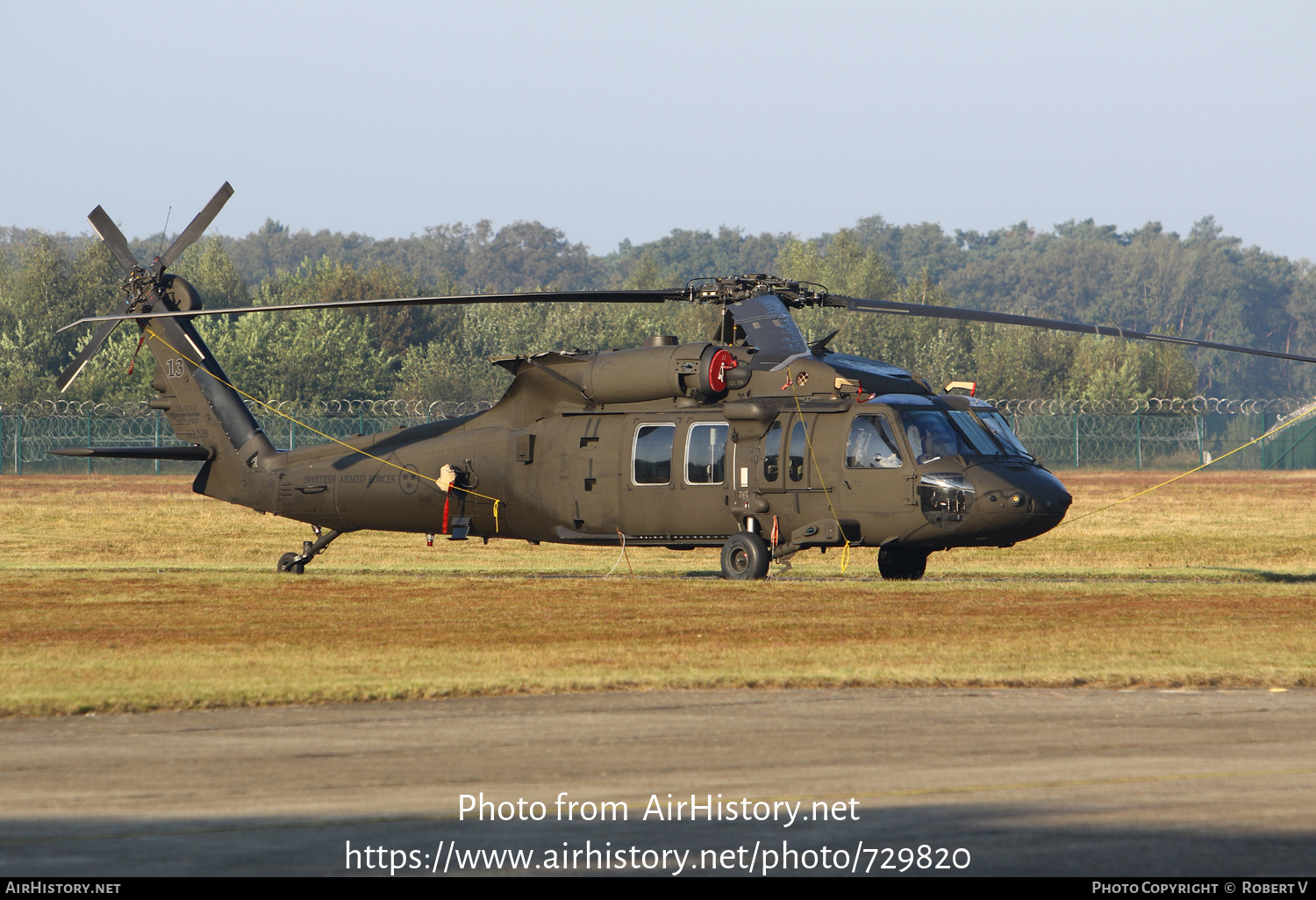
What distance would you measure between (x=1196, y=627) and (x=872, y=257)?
104897mm

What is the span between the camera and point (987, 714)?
33.3 feet

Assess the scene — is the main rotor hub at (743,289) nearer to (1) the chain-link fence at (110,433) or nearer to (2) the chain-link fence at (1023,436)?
(2) the chain-link fence at (1023,436)

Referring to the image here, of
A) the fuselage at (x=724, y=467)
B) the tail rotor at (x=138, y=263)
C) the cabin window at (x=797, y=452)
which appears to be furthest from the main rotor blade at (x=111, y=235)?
the cabin window at (x=797, y=452)

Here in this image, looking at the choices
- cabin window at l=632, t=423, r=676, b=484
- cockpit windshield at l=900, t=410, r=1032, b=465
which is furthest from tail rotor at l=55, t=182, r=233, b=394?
cockpit windshield at l=900, t=410, r=1032, b=465

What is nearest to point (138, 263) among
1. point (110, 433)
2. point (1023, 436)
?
point (110, 433)

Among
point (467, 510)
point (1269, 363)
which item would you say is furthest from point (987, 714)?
point (1269, 363)

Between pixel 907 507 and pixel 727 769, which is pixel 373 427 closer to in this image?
pixel 907 507

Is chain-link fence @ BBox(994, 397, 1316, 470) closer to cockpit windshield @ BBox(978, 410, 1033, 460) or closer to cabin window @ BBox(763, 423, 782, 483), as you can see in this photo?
cockpit windshield @ BBox(978, 410, 1033, 460)

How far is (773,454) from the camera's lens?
19.8m

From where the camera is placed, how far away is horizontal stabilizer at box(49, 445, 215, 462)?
22531mm

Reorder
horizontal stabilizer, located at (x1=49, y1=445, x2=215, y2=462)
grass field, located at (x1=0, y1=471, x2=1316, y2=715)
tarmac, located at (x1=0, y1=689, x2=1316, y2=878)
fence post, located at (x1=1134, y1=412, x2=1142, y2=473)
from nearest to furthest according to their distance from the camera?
tarmac, located at (x1=0, y1=689, x2=1316, y2=878) → grass field, located at (x1=0, y1=471, x2=1316, y2=715) → horizontal stabilizer, located at (x1=49, y1=445, x2=215, y2=462) → fence post, located at (x1=1134, y1=412, x2=1142, y2=473)

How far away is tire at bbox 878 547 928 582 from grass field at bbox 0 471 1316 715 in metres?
1.16

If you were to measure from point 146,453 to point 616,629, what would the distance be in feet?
38.2

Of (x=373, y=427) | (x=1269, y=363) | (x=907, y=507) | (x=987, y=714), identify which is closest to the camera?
(x=987, y=714)
